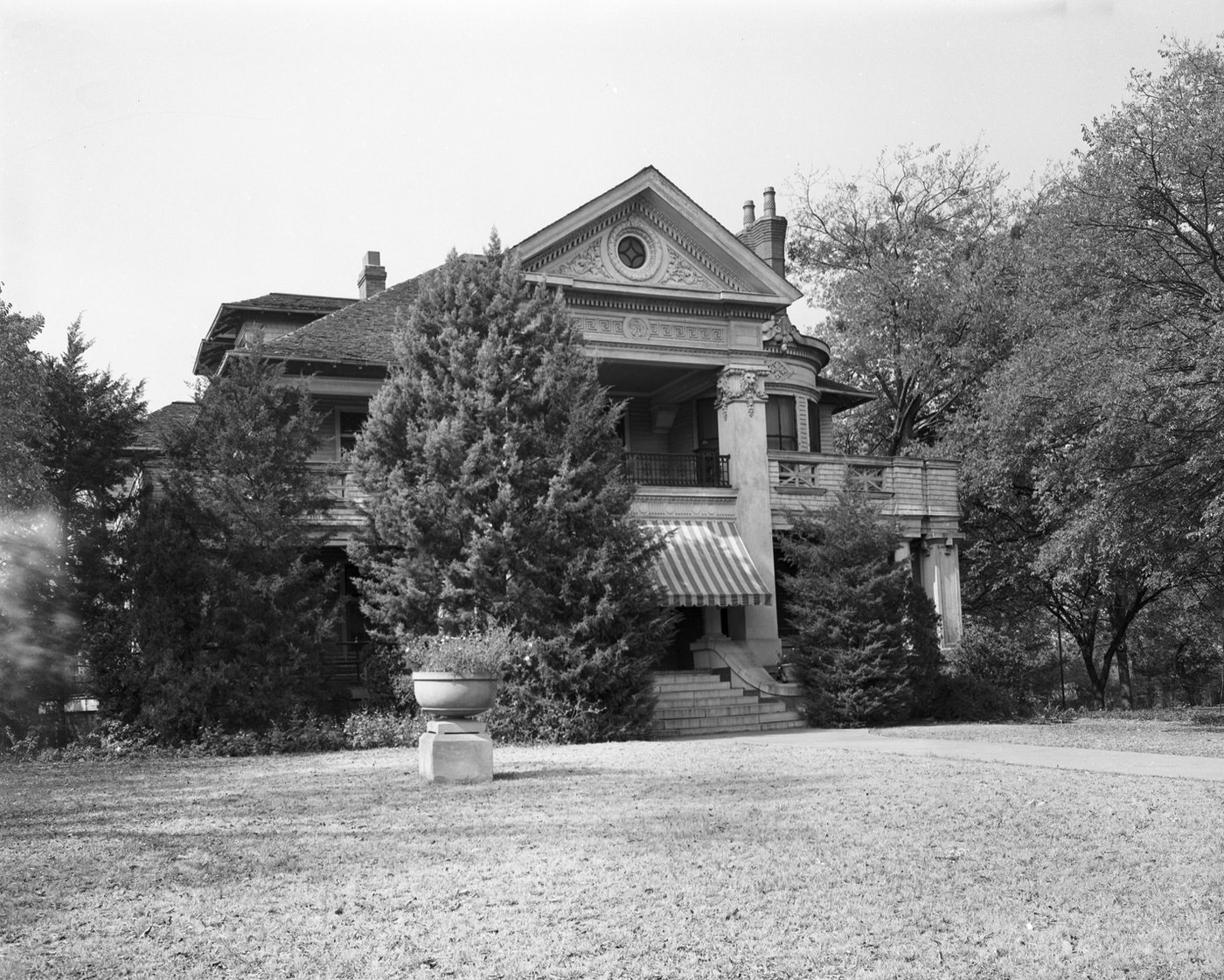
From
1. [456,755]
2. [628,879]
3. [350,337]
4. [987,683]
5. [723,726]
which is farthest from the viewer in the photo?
[350,337]

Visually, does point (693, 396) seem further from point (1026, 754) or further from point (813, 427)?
point (1026, 754)

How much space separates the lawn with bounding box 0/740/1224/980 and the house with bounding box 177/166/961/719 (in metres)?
13.2

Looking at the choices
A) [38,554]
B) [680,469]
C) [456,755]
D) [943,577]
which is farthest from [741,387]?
[456,755]

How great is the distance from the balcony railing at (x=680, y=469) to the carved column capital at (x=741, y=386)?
1.31 metres

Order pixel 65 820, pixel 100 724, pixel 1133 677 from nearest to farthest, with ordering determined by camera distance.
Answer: pixel 65 820 → pixel 100 724 → pixel 1133 677

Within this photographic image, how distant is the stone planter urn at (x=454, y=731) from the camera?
13.8m

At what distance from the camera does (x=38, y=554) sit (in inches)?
822

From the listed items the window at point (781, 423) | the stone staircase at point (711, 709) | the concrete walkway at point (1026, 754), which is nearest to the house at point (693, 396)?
the stone staircase at point (711, 709)

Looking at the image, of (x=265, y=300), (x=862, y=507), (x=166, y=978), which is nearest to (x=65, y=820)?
(x=166, y=978)

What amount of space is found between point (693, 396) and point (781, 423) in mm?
3034

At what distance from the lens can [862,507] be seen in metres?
25.1

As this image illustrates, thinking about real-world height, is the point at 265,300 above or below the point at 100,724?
above

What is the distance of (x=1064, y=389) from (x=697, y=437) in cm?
933

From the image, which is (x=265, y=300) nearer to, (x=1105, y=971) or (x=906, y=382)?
(x=906, y=382)
